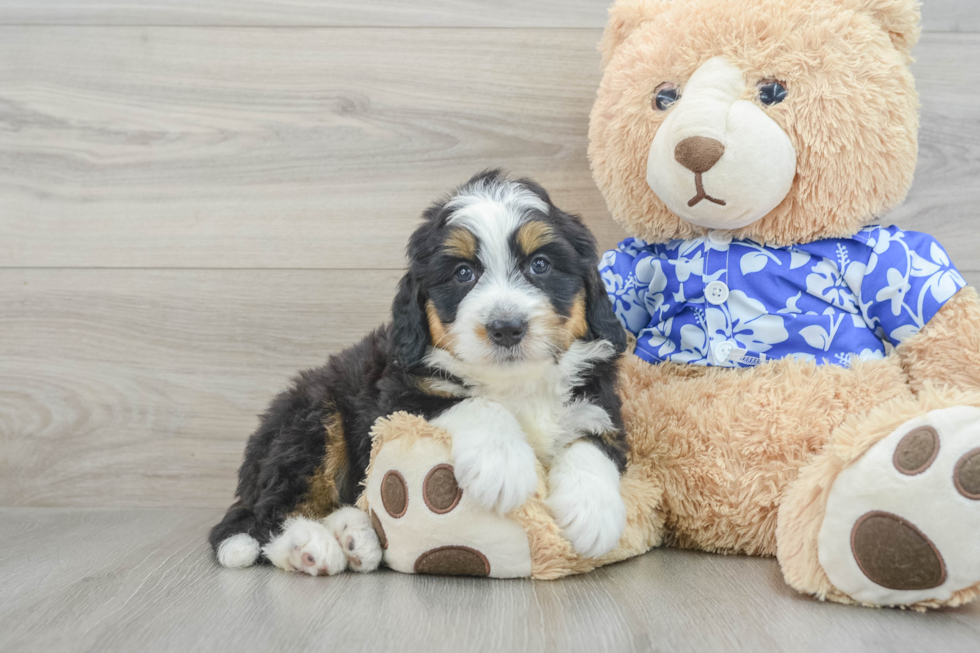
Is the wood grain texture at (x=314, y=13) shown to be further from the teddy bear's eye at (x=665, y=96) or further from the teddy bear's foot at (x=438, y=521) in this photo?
the teddy bear's foot at (x=438, y=521)

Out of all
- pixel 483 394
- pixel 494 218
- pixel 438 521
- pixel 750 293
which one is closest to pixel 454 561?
pixel 438 521

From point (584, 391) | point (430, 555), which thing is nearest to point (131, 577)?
point (430, 555)

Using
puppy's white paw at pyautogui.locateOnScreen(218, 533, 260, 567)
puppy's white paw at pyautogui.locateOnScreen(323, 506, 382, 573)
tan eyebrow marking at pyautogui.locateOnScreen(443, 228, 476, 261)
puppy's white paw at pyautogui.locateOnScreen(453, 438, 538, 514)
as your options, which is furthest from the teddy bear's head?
puppy's white paw at pyautogui.locateOnScreen(218, 533, 260, 567)

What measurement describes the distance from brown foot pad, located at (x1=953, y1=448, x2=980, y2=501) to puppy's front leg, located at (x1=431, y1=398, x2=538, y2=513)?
28.3 inches

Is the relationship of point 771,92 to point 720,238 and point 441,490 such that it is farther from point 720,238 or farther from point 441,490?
point 441,490

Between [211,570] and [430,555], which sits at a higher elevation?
[430,555]

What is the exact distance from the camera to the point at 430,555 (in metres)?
1.54

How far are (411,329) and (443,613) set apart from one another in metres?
0.57

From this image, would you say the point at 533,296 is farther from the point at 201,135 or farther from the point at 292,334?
the point at 201,135

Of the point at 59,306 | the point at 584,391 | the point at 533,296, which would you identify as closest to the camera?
the point at 533,296

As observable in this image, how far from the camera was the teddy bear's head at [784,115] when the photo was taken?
170 centimetres

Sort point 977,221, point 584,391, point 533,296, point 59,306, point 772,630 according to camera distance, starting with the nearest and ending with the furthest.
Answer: point 772,630 < point 533,296 < point 584,391 < point 977,221 < point 59,306

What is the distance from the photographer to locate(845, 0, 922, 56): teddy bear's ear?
1.74 m

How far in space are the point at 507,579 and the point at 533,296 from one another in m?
0.58
